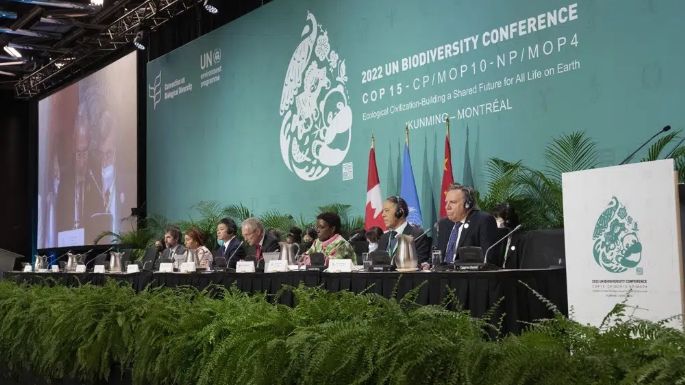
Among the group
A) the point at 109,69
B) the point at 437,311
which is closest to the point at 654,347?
the point at 437,311

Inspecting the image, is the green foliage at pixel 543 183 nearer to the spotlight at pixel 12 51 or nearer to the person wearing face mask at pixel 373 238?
the person wearing face mask at pixel 373 238

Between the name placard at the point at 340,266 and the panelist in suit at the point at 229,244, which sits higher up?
the panelist in suit at the point at 229,244

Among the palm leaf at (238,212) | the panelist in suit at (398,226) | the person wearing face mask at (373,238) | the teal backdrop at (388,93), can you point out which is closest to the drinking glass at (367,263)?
the panelist in suit at (398,226)

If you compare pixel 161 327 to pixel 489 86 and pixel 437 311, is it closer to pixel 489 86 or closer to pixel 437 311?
pixel 437 311

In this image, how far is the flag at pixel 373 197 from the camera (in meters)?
7.28

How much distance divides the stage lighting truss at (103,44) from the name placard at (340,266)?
6494 millimetres

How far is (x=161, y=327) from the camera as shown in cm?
273

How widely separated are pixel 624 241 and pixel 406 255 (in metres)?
1.07

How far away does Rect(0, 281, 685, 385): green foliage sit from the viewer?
4.89 feet

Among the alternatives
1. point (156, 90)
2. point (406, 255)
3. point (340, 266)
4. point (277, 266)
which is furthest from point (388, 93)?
point (156, 90)

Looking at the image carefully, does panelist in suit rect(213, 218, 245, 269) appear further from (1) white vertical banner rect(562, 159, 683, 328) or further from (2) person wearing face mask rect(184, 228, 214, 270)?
(1) white vertical banner rect(562, 159, 683, 328)

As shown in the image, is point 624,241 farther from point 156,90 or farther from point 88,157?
point 88,157

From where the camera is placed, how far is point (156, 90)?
443 inches

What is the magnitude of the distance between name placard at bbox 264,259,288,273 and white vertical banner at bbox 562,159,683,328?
5.97 feet
